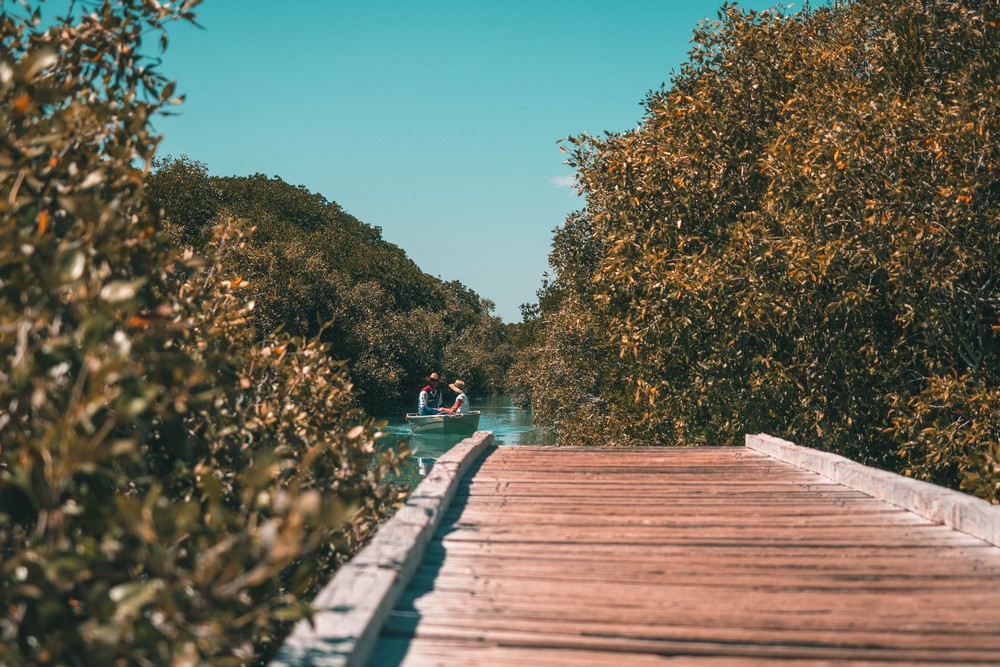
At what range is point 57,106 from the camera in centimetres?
443

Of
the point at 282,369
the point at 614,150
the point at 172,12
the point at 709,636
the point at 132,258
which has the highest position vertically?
the point at 614,150

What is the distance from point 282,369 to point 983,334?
9.65 metres

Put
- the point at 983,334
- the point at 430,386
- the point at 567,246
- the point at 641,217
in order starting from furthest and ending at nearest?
the point at 430,386 < the point at 567,246 < the point at 641,217 < the point at 983,334

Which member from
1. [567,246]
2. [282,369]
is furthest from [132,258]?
[567,246]

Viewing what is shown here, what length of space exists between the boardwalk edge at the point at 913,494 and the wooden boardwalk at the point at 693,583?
92 millimetres

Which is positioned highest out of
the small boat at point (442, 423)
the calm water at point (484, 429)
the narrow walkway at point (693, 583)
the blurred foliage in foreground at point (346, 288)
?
the blurred foliage in foreground at point (346, 288)

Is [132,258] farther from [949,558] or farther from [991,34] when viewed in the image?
[991,34]

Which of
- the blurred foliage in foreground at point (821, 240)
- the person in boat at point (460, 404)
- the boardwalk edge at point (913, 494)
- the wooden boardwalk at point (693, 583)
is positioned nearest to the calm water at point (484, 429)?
the person in boat at point (460, 404)

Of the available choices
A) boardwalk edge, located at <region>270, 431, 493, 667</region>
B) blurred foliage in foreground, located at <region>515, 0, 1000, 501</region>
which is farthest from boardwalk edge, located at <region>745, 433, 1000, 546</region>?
boardwalk edge, located at <region>270, 431, 493, 667</region>

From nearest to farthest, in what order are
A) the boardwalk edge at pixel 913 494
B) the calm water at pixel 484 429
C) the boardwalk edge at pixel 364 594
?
the boardwalk edge at pixel 364 594 < the boardwalk edge at pixel 913 494 < the calm water at pixel 484 429

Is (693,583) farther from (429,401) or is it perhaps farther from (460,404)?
(429,401)

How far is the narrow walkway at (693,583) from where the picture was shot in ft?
12.0

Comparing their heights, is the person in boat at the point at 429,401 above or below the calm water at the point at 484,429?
above

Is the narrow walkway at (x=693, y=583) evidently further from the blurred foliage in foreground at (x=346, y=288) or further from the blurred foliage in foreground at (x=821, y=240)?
the blurred foliage in foreground at (x=346, y=288)
